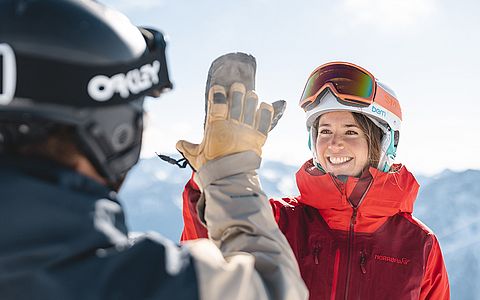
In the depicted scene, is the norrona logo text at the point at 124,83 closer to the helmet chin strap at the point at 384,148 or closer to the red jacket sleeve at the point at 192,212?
the red jacket sleeve at the point at 192,212

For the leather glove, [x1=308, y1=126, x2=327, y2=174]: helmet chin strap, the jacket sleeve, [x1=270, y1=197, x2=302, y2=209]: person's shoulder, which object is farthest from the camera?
[x1=308, y1=126, x2=327, y2=174]: helmet chin strap

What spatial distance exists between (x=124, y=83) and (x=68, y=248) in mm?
438

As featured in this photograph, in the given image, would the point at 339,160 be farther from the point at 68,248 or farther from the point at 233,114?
the point at 68,248

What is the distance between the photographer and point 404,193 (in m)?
3.15

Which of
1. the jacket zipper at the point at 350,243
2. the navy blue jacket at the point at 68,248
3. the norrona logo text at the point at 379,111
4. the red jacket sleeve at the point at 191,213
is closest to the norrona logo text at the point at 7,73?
the navy blue jacket at the point at 68,248

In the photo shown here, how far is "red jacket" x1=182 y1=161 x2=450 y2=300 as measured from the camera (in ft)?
9.32

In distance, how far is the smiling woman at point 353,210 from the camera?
2.85 meters

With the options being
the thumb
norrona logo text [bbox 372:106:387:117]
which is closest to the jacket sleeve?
norrona logo text [bbox 372:106:387:117]

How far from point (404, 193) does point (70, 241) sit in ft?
8.12

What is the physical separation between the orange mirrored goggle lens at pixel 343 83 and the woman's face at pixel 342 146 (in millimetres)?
172

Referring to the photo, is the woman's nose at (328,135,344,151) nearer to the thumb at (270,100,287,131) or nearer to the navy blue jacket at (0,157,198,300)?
the thumb at (270,100,287,131)

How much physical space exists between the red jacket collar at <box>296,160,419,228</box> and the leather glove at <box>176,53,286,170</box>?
1465 millimetres

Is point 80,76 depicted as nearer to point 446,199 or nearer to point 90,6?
point 90,6

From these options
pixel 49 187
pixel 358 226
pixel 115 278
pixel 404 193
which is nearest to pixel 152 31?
pixel 49 187
